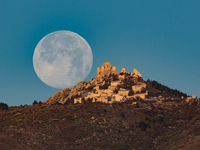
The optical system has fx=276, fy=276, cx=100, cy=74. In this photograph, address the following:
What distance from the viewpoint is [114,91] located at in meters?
153

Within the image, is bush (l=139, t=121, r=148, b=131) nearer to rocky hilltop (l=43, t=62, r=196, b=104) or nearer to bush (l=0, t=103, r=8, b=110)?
rocky hilltop (l=43, t=62, r=196, b=104)

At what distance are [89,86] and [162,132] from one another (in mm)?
95550

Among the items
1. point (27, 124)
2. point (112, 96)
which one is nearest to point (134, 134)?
point (27, 124)

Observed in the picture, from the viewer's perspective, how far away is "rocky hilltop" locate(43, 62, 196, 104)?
461 feet

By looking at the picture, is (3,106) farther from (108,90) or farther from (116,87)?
(116,87)

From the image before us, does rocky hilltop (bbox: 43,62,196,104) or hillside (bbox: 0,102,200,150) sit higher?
rocky hilltop (bbox: 43,62,196,104)

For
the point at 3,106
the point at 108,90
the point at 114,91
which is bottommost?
the point at 3,106

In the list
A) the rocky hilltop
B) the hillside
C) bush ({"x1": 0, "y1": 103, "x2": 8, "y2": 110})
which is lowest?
Result: the hillside

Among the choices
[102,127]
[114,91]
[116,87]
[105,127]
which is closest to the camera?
[102,127]

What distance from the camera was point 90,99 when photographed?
142 meters

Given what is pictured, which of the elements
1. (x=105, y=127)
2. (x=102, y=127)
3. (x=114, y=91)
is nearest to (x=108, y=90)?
(x=114, y=91)

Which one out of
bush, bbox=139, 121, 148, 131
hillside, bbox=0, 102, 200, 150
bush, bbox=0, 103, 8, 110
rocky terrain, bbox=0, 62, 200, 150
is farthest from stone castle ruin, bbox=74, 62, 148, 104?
bush, bbox=139, 121, 148, 131

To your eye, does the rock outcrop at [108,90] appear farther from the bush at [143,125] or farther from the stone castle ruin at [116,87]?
the bush at [143,125]

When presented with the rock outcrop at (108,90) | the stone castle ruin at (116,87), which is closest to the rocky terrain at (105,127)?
the stone castle ruin at (116,87)
